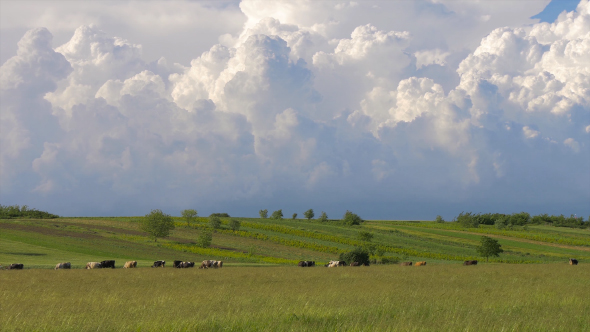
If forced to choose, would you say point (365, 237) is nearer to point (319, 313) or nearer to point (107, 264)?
point (107, 264)

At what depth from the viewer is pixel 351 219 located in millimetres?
129000

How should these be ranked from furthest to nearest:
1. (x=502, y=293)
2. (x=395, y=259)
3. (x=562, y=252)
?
1. (x=562, y=252)
2. (x=395, y=259)
3. (x=502, y=293)

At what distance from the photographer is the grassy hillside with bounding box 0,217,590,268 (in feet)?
204

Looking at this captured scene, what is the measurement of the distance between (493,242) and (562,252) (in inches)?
1122

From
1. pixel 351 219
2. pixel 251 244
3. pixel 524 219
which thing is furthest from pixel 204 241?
pixel 524 219

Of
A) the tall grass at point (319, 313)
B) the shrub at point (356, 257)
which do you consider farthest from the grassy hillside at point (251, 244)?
the tall grass at point (319, 313)

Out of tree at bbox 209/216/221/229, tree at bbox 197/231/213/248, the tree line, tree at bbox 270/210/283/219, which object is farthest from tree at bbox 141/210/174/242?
the tree line

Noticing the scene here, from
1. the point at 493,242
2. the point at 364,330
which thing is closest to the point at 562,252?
the point at 493,242

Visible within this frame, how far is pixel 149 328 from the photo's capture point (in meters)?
10.5

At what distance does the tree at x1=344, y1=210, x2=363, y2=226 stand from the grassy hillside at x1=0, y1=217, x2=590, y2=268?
1671 centimetres

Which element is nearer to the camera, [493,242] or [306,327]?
[306,327]

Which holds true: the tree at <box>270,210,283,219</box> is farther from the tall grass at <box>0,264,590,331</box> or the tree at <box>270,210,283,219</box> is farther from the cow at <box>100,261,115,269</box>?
the tall grass at <box>0,264,590,331</box>

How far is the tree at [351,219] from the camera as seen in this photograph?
128 m

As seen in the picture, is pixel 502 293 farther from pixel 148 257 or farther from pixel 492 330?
pixel 148 257
